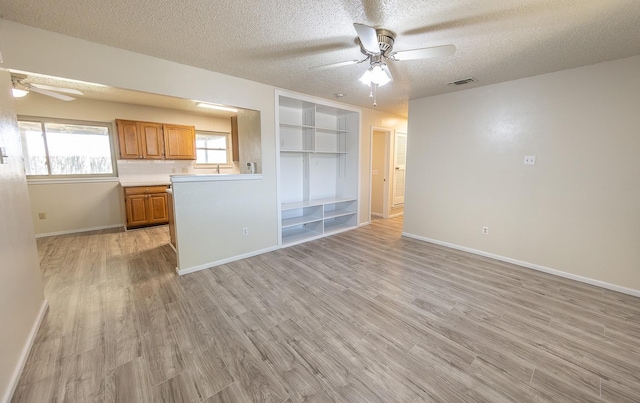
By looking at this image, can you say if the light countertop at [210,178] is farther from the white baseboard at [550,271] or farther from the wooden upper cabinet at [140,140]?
the white baseboard at [550,271]

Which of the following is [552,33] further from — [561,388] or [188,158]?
[188,158]

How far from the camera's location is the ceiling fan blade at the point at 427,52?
1.86 m

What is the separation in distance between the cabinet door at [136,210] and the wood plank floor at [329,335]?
1720mm

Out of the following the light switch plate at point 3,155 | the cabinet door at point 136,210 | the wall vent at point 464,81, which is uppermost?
the wall vent at point 464,81

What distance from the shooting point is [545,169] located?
3158 mm

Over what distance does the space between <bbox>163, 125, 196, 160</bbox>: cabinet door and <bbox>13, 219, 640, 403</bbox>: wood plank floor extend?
9.56 ft

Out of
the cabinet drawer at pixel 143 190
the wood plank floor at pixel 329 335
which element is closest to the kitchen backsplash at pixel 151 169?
the cabinet drawer at pixel 143 190

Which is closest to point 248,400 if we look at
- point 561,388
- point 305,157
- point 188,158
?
point 561,388

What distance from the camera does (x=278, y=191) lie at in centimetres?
394

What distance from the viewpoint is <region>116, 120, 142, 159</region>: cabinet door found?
16.2ft

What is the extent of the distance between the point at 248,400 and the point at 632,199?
4140mm

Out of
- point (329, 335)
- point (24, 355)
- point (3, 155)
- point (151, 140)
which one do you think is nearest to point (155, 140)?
point (151, 140)

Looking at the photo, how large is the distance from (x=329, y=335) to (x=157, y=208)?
4.94 metres

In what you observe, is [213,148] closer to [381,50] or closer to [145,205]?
[145,205]
